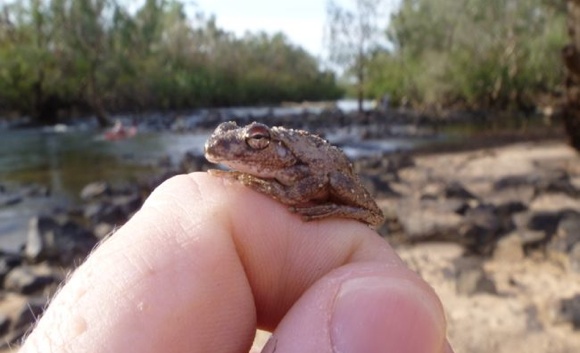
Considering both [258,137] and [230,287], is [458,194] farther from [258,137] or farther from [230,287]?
[230,287]

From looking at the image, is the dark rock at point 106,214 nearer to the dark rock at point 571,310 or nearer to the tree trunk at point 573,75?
the dark rock at point 571,310

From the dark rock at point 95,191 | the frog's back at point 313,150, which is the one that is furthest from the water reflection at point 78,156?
the frog's back at point 313,150

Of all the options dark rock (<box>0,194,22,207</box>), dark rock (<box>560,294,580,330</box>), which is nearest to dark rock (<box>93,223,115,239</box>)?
dark rock (<box>0,194,22,207</box>)

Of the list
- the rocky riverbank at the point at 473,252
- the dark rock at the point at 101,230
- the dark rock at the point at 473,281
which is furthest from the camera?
the dark rock at the point at 101,230

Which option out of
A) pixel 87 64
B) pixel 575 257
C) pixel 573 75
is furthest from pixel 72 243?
pixel 87 64

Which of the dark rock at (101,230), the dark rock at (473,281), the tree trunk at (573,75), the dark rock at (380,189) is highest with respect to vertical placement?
the tree trunk at (573,75)

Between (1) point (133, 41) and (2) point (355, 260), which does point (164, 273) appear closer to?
(2) point (355, 260)
